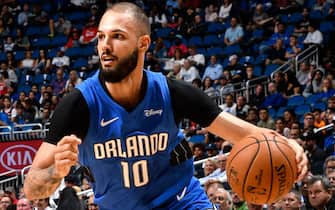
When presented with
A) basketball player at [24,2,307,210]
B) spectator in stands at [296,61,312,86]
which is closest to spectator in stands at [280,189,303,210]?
basketball player at [24,2,307,210]

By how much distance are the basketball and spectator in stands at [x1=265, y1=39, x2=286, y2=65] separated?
11.4 metres

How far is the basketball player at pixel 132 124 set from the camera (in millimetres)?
4180

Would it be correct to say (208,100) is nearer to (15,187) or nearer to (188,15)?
(15,187)

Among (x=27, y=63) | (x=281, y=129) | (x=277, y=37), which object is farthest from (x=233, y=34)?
(x=281, y=129)

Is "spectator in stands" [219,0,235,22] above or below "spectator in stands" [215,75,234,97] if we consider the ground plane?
above

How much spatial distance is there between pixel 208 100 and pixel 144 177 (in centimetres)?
60

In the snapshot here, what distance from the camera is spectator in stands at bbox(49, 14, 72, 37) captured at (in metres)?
19.5

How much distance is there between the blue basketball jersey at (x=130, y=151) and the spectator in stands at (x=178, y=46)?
484 inches

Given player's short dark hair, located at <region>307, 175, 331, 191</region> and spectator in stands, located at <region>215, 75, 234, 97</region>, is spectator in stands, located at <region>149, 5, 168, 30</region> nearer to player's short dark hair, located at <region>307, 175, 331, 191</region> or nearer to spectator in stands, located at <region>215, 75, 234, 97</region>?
spectator in stands, located at <region>215, 75, 234, 97</region>

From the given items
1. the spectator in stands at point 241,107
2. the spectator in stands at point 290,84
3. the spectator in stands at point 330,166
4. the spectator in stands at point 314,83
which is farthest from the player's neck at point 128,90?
the spectator in stands at point 290,84

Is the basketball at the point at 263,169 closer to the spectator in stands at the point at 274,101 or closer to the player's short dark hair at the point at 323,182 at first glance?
the player's short dark hair at the point at 323,182

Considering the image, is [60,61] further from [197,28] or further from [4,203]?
[4,203]

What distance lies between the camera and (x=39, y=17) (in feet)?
65.7

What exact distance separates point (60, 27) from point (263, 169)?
16.1 meters
